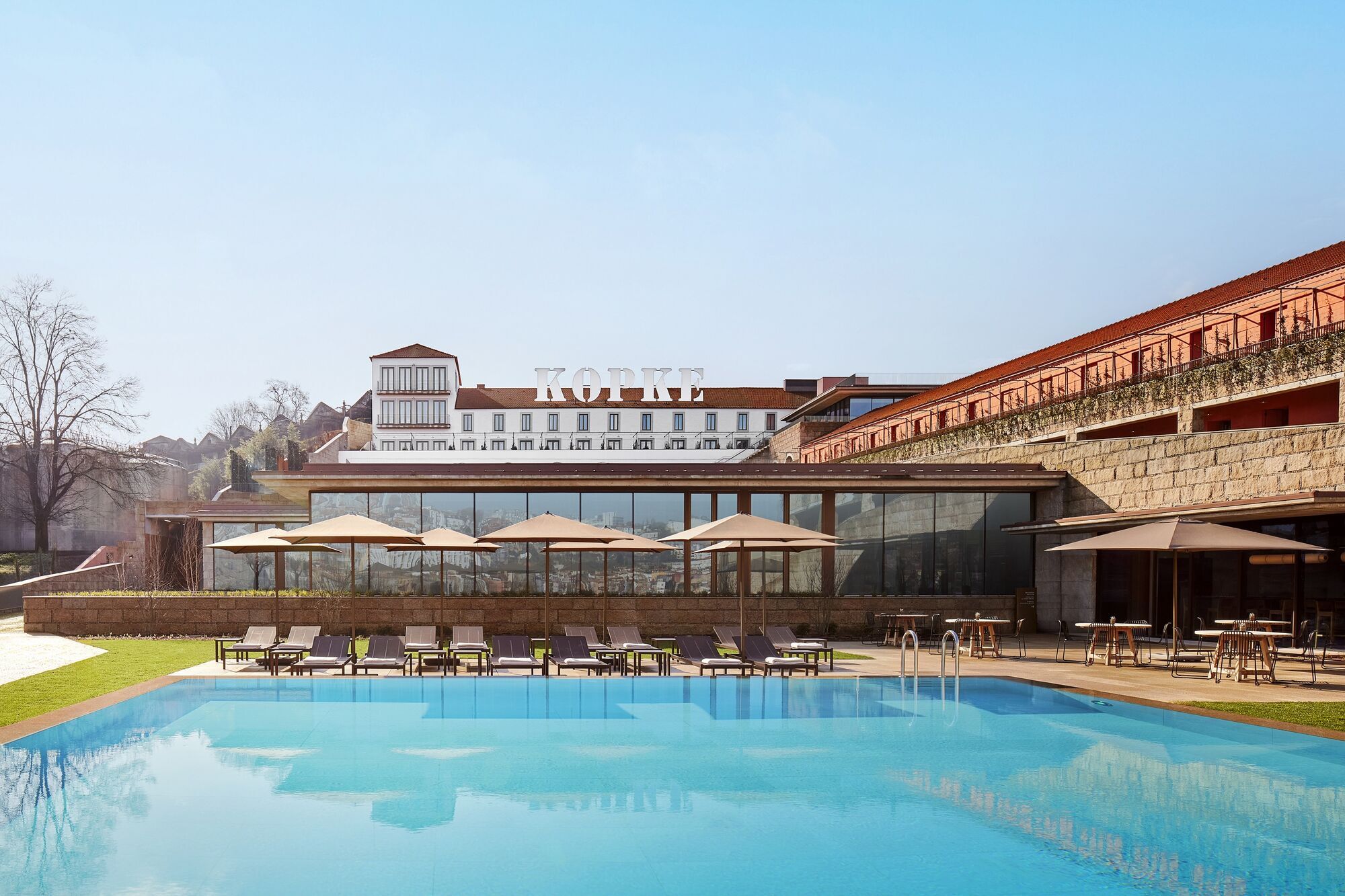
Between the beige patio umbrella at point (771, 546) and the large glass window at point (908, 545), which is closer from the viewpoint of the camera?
the beige patio umbrella at point (771, 546)

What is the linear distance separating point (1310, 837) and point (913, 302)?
20.4 m

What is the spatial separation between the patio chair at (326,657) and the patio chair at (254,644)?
91 centimetres

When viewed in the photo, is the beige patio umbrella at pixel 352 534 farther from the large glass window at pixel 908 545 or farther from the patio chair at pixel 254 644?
the large glass window at pixel 908 545

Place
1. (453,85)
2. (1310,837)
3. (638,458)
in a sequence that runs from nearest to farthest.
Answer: (1310,837) < (453,85) < (638,458)

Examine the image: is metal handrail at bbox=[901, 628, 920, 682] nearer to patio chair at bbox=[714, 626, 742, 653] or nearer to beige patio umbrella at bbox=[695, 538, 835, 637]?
beige patio umbrella at bbox=[695, 538, 835, 637]

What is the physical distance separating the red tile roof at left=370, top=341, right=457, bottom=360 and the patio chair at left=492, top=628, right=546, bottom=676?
221 ft

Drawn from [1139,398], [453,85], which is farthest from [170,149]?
[1139,398]

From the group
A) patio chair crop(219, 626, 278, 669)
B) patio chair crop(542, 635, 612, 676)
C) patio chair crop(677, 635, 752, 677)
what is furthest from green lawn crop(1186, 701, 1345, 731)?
patio chair crop(219, 626, 278, 669)

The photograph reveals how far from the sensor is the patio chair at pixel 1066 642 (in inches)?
722

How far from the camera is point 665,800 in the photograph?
28.0ft

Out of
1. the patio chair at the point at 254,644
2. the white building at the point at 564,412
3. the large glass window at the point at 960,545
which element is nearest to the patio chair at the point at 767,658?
the large glass window at the point at 960,545

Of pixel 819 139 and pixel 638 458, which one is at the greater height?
pixel 819 139

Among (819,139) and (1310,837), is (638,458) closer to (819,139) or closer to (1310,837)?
(819,139)

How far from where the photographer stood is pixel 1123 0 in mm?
14523
